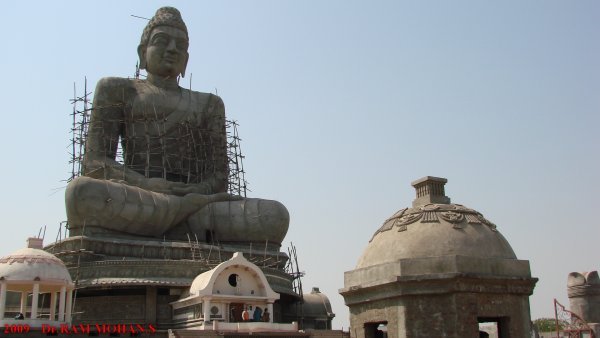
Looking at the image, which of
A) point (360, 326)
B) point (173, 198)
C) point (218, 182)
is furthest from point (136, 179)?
point (360, 326)

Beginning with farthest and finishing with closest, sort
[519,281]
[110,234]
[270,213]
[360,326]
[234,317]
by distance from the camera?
[270,213] < [110,234] < [234,317] < [360,326] < [519,281]

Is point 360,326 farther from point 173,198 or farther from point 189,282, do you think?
point 173,198

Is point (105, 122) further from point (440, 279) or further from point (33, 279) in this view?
point (440, 279)

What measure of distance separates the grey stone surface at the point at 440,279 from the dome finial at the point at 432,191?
5cm

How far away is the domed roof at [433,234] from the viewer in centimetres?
1077

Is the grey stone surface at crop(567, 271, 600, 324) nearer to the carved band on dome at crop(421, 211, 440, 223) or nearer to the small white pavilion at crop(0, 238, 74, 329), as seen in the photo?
the carved band on dome at crop(421, 211, 440, 223)

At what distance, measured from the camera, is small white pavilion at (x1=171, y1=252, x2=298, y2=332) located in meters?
19.8

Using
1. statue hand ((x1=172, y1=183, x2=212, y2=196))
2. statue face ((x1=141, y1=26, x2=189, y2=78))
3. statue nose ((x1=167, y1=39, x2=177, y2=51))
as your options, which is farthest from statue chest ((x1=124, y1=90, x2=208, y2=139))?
statue hand ((x1=172, y1=183, x2=212, y2=196))

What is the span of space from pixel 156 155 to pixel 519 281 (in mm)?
20419

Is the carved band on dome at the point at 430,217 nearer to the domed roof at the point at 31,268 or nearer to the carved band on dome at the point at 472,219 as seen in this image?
the carved band on dome at the point at 472,219

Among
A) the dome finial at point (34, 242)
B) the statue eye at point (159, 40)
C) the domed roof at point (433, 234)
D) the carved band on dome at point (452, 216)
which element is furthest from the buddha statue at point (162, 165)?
the carved band on dome at point (452, 216)

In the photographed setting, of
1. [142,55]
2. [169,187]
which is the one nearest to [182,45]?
[142,55]

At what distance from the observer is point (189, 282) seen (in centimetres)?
2230

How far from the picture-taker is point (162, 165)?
92.9 feet
